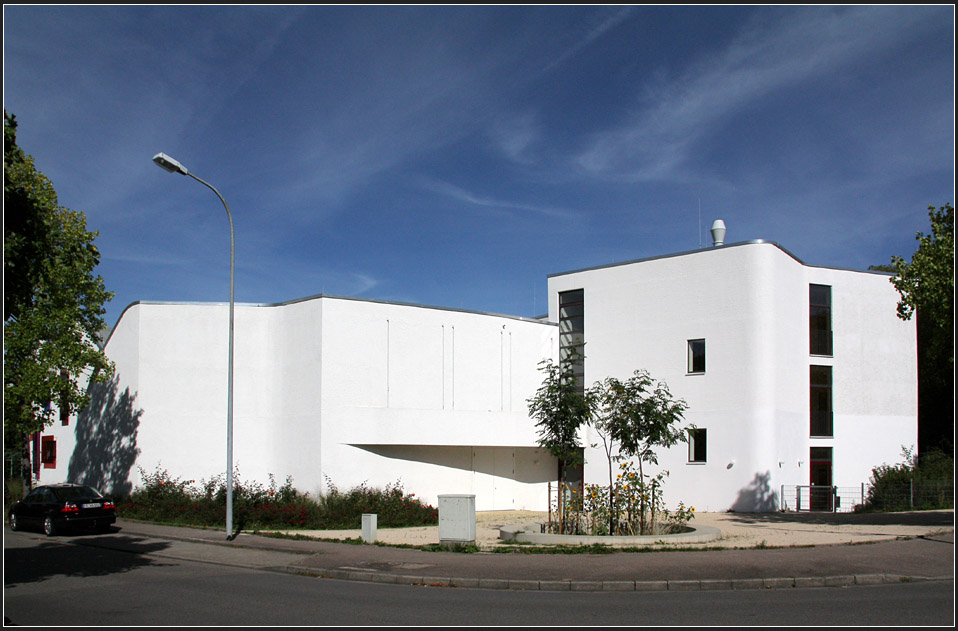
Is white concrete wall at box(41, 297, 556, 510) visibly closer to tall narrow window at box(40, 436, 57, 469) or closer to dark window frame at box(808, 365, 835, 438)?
tall narrow window at box(40, 436, 57, 469)

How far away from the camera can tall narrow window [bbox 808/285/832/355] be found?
1237 inches

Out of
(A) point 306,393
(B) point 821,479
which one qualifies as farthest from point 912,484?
(A) point 306,393

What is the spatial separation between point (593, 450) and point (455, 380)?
6.78 meters

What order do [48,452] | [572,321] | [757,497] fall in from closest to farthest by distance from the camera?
[757,497] < [572,321] < [48,452]

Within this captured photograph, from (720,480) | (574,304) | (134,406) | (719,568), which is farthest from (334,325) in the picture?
(719,568)

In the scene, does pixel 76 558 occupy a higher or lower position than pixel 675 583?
lower

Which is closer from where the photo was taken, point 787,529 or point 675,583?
point 675,583

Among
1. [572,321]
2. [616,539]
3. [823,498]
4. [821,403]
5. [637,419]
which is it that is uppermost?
[572,321]

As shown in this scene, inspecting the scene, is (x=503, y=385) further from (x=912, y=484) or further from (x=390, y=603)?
(x=390, y=603)

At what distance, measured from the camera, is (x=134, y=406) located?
92.8 feet

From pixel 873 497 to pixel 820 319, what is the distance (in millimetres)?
6714

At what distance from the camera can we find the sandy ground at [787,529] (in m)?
18.3

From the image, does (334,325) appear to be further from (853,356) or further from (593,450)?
(853,356)

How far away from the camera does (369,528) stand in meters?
19.4
